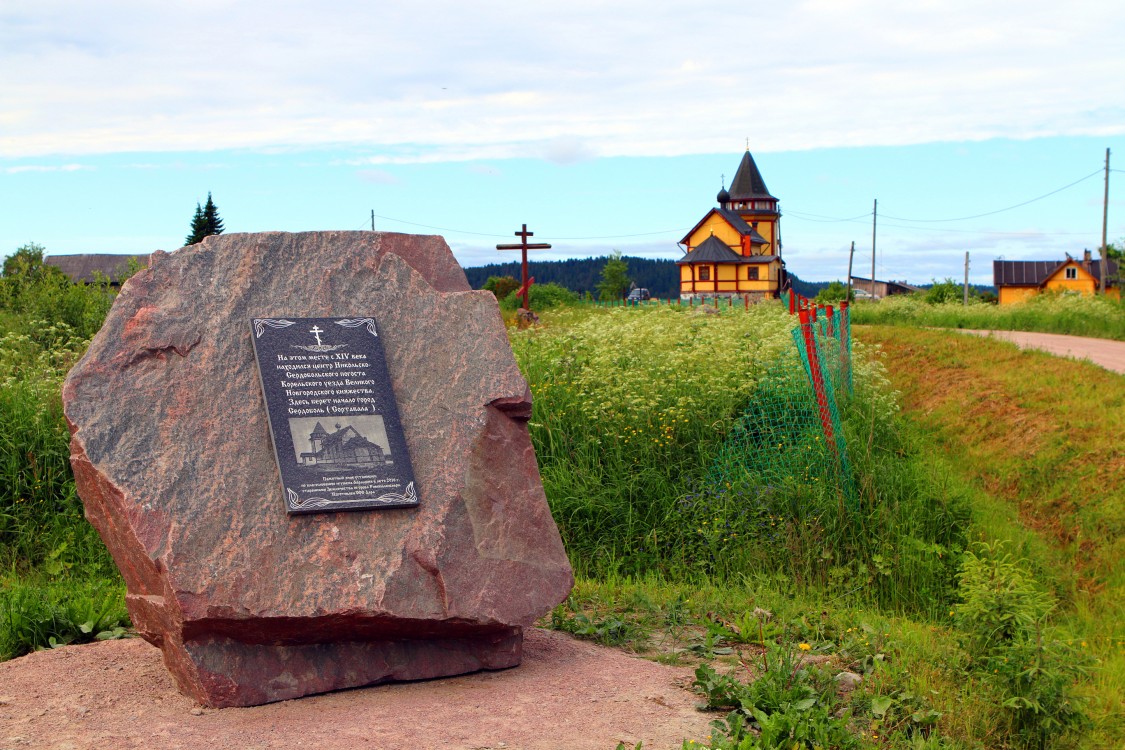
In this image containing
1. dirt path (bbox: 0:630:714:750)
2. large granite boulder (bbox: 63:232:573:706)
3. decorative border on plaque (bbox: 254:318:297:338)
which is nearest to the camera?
dirt path (bbox: 0:630:714:750)

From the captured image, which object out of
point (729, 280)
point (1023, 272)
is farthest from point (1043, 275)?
point (729, 280)

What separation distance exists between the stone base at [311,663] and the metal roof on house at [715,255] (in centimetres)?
4573

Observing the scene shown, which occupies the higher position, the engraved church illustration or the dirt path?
the engraved church illustration

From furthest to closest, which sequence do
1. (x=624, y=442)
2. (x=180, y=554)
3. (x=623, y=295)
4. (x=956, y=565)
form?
(x=623, y=295) → (x=624, y=442) → (x=956, y=565) → (x=180, y=554)

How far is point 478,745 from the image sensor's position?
429cm

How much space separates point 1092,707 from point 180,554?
4934 millimetres

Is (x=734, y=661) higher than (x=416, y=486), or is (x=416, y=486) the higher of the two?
(x=416, y=486)

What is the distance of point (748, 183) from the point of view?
59.9m

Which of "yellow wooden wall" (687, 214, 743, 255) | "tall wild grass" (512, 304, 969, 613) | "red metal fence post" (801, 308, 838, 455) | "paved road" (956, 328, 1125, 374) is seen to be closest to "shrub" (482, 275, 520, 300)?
"yellow wooden wall" (687, 214, 743, 255)

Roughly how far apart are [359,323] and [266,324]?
0.48 meters

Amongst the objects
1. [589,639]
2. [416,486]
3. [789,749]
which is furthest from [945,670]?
[416,486]

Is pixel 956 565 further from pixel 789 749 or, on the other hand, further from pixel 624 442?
pixel 789 749

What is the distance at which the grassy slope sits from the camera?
803 cm

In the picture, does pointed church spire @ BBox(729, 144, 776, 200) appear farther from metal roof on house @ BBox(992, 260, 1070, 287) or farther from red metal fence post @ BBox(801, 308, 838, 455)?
red metal fence post @ BBox(801, 308, 838, 455)
